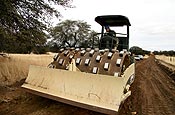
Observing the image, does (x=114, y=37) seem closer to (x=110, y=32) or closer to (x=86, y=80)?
(x=110, y=32)

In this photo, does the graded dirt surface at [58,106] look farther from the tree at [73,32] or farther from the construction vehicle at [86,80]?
the tree at [73,32]

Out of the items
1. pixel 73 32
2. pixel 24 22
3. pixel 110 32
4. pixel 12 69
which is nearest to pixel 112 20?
pixel 110 32

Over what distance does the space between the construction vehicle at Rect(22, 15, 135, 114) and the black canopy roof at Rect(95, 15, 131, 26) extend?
1885 millimetres

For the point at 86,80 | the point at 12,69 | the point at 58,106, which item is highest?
the point at 86,80

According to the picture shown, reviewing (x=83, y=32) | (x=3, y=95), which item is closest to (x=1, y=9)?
(x=3, y=95)

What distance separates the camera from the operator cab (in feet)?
26.7

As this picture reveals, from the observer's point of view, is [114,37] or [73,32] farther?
[73,32]

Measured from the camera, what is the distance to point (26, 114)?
18.8 feet

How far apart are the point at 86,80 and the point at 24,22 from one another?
517 cm

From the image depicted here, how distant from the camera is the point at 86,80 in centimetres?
549

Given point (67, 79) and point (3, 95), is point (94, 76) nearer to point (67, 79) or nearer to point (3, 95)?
point (67, 79)

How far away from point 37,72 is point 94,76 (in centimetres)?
191

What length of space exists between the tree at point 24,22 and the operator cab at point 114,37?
2.73 m

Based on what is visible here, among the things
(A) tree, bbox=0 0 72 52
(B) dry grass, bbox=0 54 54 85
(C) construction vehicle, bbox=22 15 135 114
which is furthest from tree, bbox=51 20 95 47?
(C) construction vehicle, bbox=22 15 135 114
